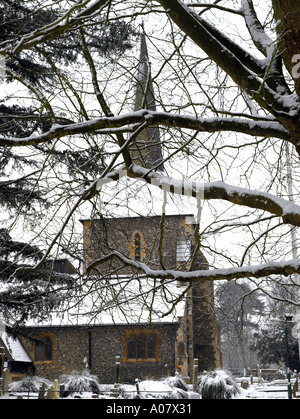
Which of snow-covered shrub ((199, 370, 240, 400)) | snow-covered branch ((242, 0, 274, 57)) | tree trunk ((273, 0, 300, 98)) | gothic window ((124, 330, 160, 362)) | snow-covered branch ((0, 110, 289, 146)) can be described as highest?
snow-covered branch ((242, 0, 274, 57))

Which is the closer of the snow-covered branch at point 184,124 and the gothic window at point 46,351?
the snow-covered branch at point 184,124

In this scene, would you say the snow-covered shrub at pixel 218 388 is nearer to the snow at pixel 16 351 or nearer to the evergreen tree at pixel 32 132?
the evergreen tree at pixel 32 132

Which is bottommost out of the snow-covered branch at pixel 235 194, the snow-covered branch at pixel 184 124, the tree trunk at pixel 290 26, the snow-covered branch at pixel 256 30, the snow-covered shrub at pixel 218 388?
the snow-covered shrub at pixel 218 388

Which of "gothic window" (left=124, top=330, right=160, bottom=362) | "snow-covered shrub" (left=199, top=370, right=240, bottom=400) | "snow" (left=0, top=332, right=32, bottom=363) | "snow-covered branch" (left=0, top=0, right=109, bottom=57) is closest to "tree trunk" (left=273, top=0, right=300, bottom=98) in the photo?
"snow-covered branch" (left=0, top=0, right=109, bottom=57)

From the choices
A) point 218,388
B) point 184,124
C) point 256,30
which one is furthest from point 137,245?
point 218,388

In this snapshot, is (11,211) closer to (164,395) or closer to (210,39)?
(210,39)

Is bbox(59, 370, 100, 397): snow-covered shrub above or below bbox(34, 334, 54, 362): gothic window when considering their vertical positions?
below

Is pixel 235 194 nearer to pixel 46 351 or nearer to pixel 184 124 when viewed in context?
pixel 184 124

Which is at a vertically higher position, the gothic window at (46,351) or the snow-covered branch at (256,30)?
the snow-covered branch at (256,30)

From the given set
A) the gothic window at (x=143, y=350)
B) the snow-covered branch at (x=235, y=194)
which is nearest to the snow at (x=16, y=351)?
the gothic window at (x=143, y=350)

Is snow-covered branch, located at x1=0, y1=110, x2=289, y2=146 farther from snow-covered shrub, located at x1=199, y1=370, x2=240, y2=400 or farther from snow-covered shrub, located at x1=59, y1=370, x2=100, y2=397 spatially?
snow-covered shrub, located at x1=59, y1=370, x2=100, y2=397

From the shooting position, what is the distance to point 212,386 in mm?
17297
